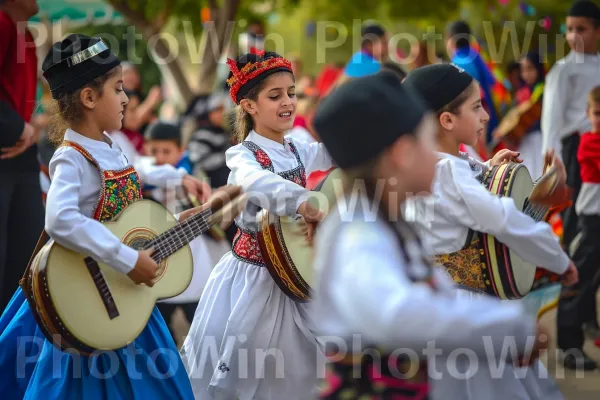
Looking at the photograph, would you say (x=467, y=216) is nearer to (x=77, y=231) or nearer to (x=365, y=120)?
(x=365, y=120)

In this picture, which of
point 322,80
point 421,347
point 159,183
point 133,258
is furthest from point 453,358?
point 322,80

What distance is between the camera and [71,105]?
12.6ft

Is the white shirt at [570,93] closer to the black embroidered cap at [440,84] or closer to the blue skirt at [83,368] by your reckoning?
the black embroidered cap at [440,84]

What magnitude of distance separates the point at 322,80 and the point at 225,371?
895 centimetres

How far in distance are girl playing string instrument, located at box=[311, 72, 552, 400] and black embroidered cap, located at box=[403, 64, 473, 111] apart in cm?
126

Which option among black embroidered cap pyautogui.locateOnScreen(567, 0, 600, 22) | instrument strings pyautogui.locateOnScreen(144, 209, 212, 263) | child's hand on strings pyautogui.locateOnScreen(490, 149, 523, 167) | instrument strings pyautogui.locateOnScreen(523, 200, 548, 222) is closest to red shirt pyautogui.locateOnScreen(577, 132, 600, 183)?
black embroidered cap pyautogui.locateOnScreen(567, 0, 600, 22)

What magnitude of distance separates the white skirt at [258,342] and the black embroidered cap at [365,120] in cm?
189


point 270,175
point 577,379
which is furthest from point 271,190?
point 577,379

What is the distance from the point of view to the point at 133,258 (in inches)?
138

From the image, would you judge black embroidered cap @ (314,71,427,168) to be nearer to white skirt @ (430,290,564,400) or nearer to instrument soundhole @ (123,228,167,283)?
white skirt @ (430,290,564,400)

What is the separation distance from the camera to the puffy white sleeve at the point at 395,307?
2225 millimetres

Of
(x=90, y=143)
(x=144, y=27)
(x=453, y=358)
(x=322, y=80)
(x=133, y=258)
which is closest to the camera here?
(x=453, y=358)

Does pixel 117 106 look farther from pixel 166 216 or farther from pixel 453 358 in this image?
pixel 453 358

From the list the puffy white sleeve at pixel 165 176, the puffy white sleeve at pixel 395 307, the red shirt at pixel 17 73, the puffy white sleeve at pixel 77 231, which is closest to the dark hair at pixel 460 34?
the puffy white sleeve at pixel 165 176
